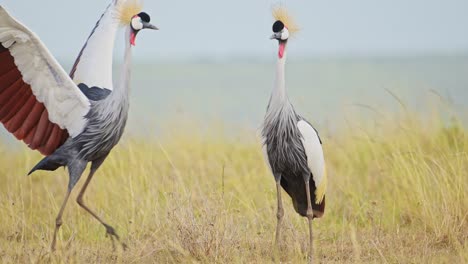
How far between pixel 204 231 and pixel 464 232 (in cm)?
209

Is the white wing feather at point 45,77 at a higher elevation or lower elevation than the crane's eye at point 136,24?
lower

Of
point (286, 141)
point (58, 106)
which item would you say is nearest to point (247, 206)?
point (286, 141)

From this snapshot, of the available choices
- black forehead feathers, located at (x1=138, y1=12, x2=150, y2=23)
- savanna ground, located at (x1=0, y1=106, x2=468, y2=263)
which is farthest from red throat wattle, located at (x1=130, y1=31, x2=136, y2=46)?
savanna ground, located at (x1=0, y1=106, x2=468, y2=263)

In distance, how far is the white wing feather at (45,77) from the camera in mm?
5508

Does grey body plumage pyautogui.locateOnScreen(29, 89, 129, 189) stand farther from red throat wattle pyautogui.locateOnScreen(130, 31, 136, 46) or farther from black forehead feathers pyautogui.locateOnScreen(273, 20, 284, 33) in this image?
black forehead feathers pyautogui.locateOnScreen(273, 20, 284, 33)

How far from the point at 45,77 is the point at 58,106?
0.25m

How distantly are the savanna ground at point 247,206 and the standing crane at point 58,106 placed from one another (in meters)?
0.52

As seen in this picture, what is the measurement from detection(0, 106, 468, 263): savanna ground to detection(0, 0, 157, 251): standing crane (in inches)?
20.7

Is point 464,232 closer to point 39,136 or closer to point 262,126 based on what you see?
point 262,126

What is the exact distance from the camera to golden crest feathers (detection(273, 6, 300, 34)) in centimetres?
598

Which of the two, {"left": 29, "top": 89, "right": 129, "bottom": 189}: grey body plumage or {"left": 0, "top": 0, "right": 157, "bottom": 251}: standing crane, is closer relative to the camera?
{"left": 0, "top": 0, "right": 157, "bottom": 251}: standing crane

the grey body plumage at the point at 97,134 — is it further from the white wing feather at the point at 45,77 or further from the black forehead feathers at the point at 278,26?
the black forehead feathers at the point at 278,26

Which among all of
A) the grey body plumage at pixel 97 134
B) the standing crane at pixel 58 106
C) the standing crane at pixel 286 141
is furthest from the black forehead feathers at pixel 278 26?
the grey body plumage at pixel 97 134

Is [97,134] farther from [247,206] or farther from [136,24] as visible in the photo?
[247,206]
